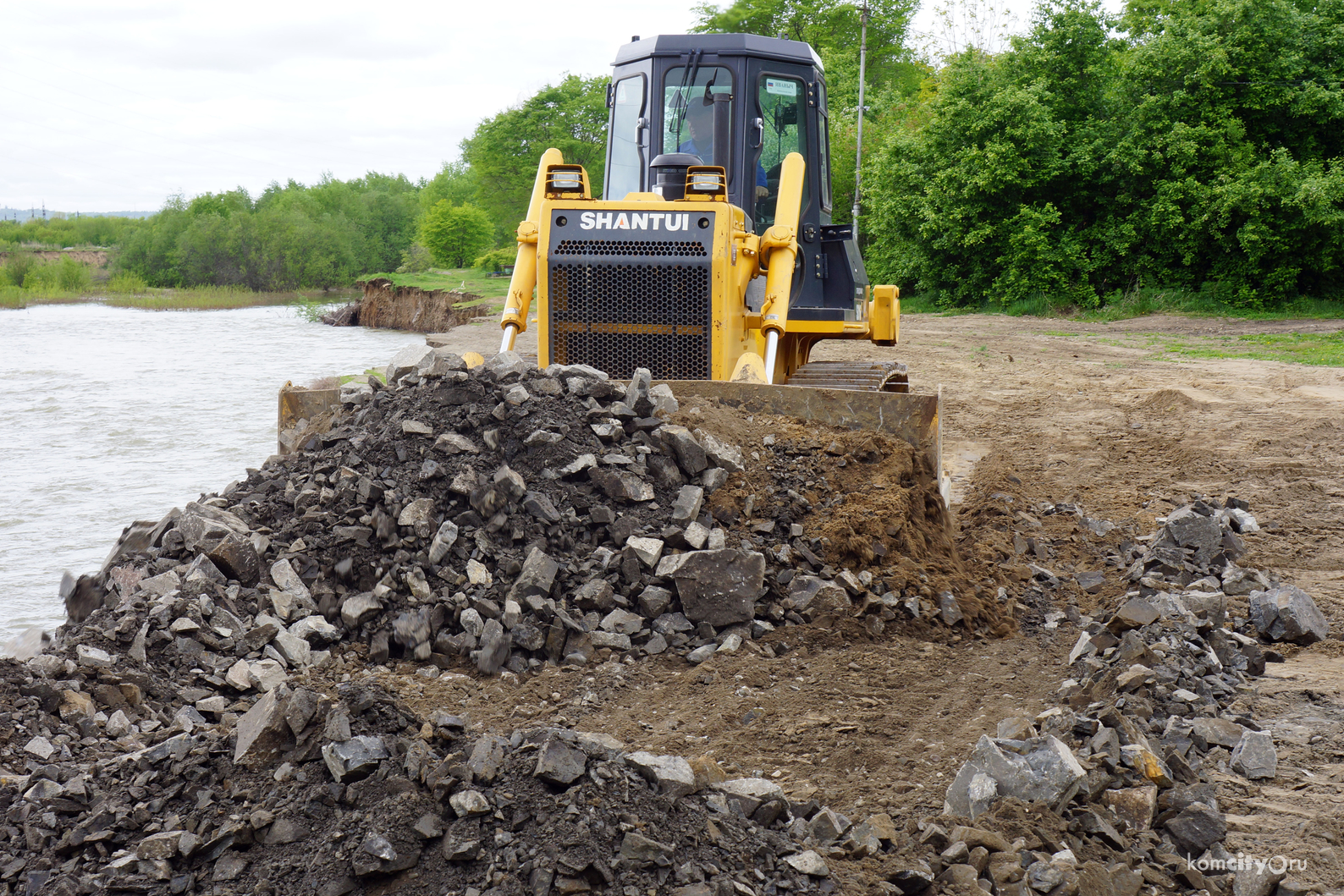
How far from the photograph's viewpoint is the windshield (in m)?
7.48

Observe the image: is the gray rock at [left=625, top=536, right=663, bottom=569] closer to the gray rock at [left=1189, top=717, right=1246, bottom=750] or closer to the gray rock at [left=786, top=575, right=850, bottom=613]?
the gray rock at [left=786, top=575, right=850, bottom=613]

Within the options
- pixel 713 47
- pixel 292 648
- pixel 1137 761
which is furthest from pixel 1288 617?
pixel 713 47

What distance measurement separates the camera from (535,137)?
50.0m

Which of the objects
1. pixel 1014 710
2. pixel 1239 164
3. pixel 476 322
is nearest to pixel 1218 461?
pixel 1014 710

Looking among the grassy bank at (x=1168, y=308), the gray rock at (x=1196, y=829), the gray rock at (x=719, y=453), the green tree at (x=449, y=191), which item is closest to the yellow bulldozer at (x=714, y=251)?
the gray rock at (x=719, y=453)

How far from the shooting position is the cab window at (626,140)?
7590 mm

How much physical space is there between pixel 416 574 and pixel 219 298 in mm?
60657

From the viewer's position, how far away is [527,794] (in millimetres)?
2723

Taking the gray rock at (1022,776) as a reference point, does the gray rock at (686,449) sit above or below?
above

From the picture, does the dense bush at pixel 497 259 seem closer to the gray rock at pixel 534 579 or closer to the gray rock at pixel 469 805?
the gray rock at pixel 534 579

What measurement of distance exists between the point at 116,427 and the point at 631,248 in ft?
41.0

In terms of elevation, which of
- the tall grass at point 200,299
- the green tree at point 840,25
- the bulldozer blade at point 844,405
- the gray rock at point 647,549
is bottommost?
the gray rock at point 647,549

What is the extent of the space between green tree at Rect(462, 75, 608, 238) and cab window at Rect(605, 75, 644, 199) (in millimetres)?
41996

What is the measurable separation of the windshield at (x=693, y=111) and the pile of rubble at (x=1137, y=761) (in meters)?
4.55
